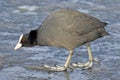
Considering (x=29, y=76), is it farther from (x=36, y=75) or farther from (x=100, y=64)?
(x=100, y=64)

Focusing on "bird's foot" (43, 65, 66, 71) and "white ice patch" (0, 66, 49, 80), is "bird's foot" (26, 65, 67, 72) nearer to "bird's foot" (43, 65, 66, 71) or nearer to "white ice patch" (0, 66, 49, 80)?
"bird's foot" (43, 65, 66, 71)

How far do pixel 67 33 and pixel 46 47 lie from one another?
906 mm

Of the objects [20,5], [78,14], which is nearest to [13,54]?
[78,14]

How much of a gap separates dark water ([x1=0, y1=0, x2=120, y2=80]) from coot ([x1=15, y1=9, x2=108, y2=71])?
0.23 m

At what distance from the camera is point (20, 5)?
9.80 meters

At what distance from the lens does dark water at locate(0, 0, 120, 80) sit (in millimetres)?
6613

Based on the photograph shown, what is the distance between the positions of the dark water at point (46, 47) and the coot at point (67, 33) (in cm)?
23

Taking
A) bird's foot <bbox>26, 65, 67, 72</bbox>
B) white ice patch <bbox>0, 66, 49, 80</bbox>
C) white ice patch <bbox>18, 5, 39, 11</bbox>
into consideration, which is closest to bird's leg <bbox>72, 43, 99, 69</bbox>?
bird's foot <bbox>26, 65, 67, 72</bbox>

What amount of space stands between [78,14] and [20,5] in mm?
3040

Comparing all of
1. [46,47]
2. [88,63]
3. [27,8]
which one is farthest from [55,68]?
[27,8]

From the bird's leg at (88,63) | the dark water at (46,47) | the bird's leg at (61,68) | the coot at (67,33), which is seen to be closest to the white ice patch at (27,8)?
the dark water at (46,47)

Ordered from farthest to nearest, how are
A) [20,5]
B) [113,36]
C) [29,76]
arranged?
[20,5]
[113,36]
[29,76]

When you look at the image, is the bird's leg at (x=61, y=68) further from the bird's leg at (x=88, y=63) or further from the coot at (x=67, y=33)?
the bird's leg at (x=88, y=63)

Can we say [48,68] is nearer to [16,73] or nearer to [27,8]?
[16,73]
